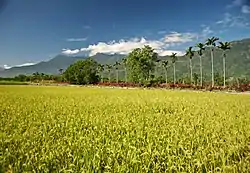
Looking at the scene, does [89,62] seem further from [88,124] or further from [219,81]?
[88,124]

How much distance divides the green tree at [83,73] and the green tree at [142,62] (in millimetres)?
16881

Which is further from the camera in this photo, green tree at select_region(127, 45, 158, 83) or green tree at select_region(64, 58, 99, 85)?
green tree at select_region(64, 58, 99, 85)

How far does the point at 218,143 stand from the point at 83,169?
11.7 ft

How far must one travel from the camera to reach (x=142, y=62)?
93938 millimetres

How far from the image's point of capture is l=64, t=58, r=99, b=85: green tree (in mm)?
107137

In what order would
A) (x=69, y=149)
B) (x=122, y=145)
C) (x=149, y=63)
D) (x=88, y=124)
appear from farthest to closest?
(x=149, y=63)
(x=88, y=124)
(x=122, y=145)
(x=69, y=149)

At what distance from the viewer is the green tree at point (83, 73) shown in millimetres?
107137

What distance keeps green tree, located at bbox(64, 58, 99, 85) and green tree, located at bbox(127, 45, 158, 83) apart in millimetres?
16881

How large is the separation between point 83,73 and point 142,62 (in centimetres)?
2338

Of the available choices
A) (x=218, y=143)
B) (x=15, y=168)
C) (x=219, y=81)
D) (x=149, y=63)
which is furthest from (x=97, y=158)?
(x=219, y=81)

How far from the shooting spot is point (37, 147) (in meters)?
6.53

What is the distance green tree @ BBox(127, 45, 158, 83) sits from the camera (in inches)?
3684

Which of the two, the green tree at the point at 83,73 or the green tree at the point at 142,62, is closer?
the green tree at the point at 142,62

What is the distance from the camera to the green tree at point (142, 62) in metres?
93.6
